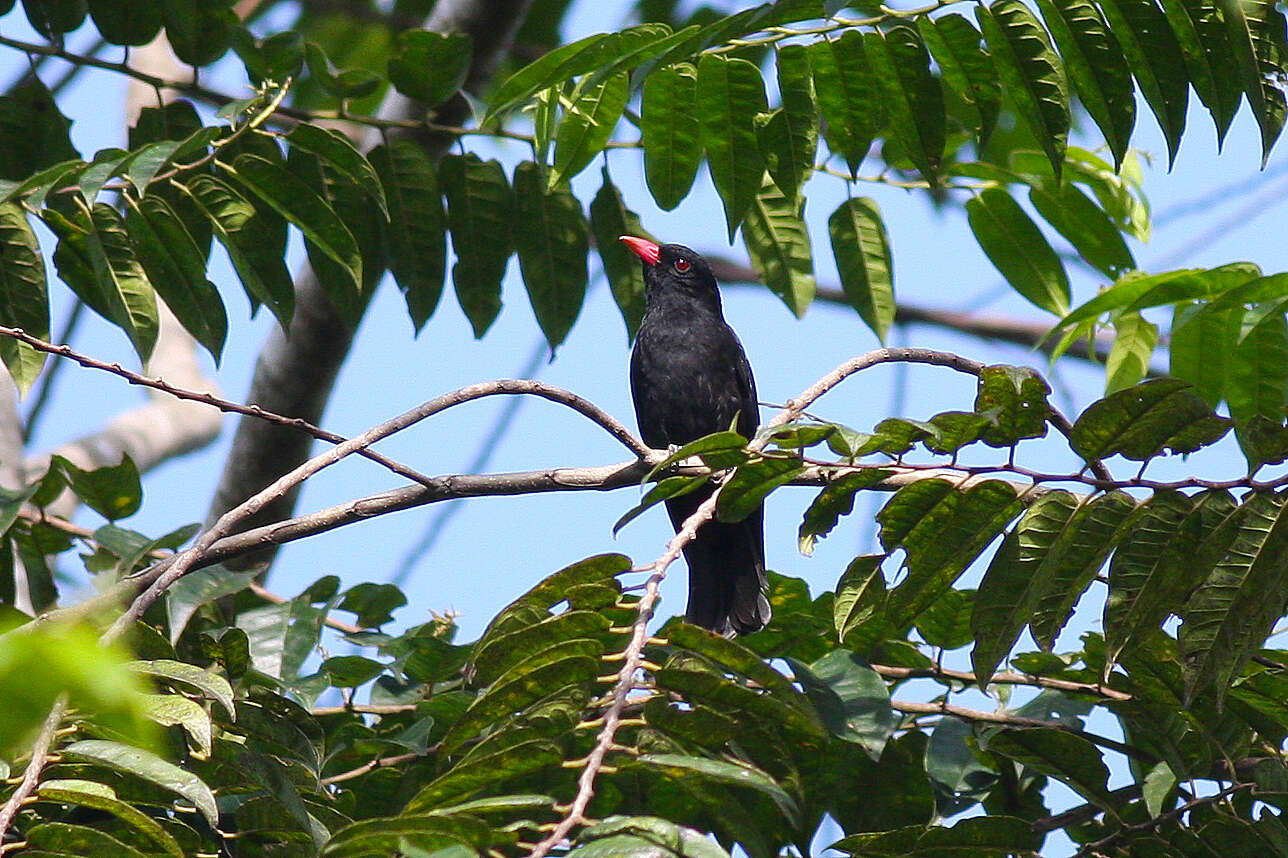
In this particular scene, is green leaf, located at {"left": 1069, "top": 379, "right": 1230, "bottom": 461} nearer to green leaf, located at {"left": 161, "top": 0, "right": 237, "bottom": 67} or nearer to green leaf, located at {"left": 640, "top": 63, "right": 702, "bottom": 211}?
green leaf, located at {"left": 640, "top": 63, "right": 702, "bottom": 211}

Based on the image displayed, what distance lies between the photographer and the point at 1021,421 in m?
2.15

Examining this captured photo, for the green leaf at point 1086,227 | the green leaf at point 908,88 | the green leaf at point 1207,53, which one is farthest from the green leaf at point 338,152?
the green leaf at point 1086,227

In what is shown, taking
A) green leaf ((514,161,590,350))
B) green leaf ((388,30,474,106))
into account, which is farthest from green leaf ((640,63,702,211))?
green leaf ((388,30,474,106))

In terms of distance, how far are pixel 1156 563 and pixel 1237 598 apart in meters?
0.14

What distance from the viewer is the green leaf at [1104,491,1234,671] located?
6.85ft

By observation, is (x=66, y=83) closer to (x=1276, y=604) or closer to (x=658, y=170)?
(x=658, y=170)

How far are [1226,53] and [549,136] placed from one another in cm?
152

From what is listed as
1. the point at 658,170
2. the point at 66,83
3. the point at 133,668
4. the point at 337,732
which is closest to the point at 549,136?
the point at 658,170

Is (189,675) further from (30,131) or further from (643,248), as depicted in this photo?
(643,248)

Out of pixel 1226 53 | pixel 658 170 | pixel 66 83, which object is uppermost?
pixel 66 83

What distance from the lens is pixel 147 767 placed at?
1756 millimetres

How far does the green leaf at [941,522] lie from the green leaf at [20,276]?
7.17 feet

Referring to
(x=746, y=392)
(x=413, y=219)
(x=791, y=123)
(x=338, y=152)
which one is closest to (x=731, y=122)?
(x=791, y=123)

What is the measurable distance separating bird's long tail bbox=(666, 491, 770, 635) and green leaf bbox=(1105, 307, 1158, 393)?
1.45 m
